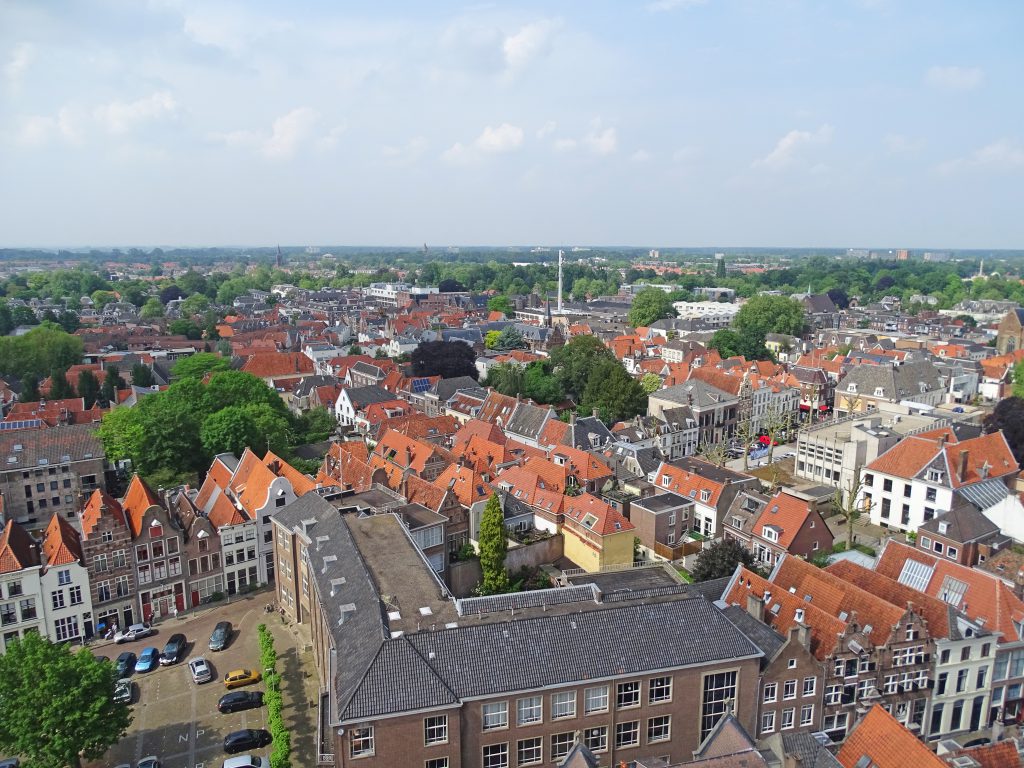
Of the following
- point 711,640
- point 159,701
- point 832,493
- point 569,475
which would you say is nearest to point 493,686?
point 711,640

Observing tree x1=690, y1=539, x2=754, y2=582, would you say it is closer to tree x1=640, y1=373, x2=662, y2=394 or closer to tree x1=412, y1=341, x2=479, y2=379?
tree x1=640, y1=373, x2=662, y2=394

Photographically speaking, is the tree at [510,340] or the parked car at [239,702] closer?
the parked car at [239,702]

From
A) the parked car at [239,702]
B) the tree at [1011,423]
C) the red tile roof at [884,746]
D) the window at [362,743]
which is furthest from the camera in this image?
the tree at [1011,423]

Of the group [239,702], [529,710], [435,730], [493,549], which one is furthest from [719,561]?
[239,702]

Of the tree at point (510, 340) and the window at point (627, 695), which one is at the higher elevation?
the tree at point (510, 340)

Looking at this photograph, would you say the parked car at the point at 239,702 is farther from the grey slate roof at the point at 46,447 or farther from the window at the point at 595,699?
the grey slate roof at the point at 46,447

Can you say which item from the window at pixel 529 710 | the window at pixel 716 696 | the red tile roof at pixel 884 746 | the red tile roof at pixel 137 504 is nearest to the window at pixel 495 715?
the window at pixel 529 710

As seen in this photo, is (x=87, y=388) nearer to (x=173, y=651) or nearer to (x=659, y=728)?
(x=173, y=651)
